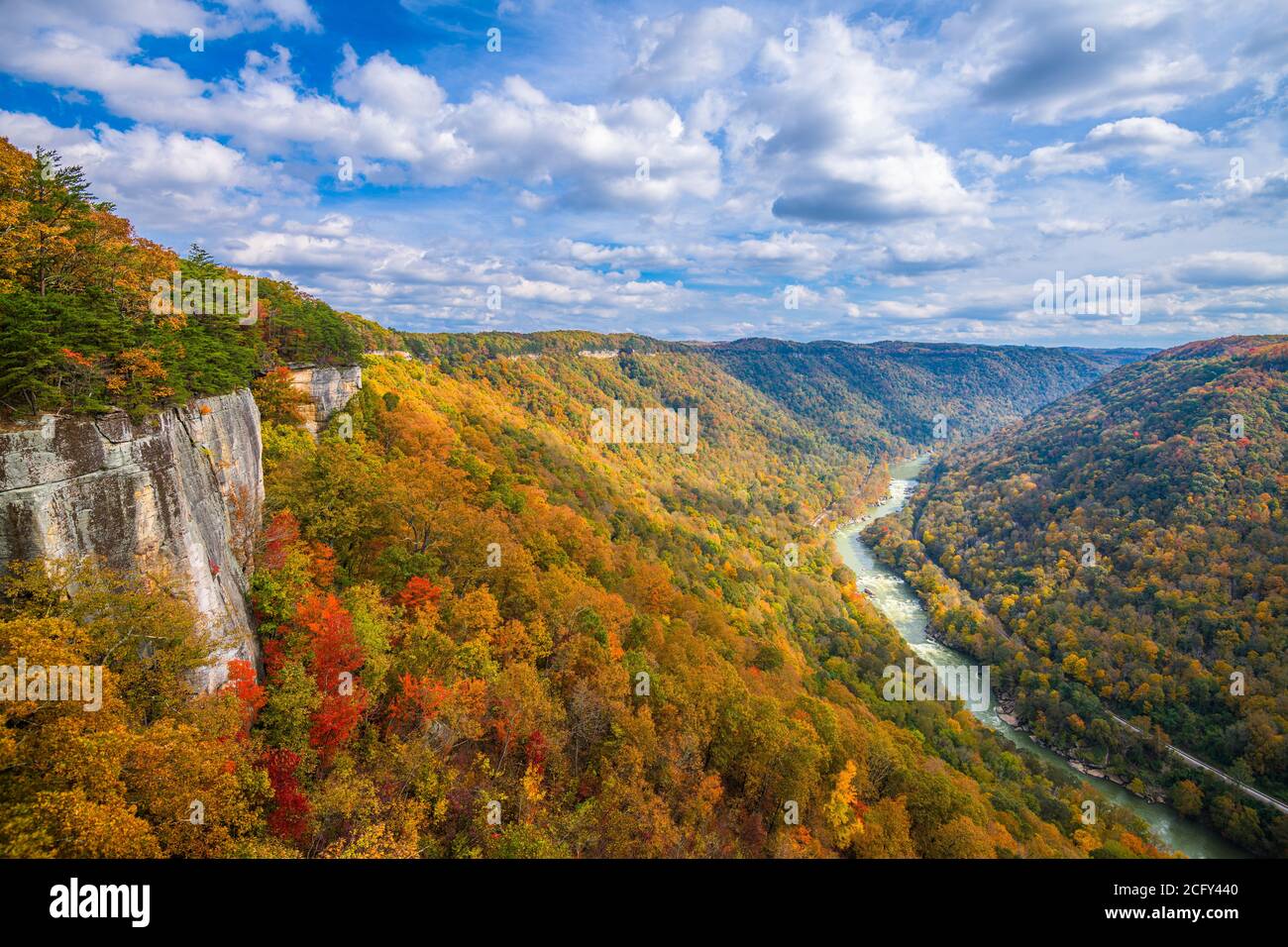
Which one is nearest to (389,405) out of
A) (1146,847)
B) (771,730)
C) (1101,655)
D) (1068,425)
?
(771,730)

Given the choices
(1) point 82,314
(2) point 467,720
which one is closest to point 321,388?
(1) point 82,314

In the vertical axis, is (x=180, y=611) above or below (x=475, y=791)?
above

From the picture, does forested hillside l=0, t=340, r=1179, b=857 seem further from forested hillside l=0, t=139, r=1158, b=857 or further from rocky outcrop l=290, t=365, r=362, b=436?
rocky outcrop l=290, t=365, r=362, b=436

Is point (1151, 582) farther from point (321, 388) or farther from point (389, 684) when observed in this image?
point (321, 388)

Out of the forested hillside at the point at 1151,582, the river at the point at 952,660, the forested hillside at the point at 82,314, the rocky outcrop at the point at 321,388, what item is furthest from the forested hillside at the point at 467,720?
the forested hillside at the point at 1151,582

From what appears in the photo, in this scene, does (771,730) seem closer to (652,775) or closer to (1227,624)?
(652,775)

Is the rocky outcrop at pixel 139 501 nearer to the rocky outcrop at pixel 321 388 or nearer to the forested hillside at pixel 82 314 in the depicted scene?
the forested hillside at pixel 82 314
